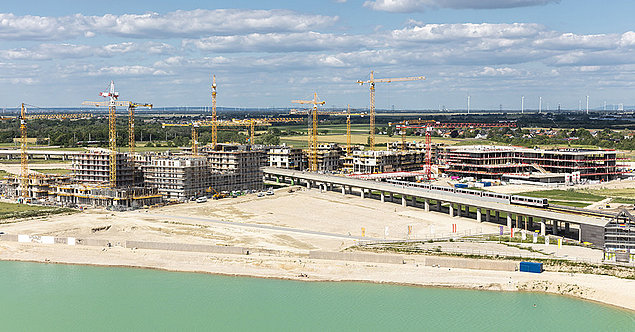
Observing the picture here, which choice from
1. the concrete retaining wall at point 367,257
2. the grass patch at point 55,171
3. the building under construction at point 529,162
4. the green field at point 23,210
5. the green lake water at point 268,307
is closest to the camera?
the green lake water at point 268,307

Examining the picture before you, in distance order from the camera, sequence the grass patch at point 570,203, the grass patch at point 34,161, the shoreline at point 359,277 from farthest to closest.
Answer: the grass patch at point 34,161
the grass patch at point 570,203
the shoreline at point 359,277

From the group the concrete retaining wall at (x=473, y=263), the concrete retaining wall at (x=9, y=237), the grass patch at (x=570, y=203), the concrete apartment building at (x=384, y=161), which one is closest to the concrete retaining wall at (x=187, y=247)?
the concrete retaining wall at (x=9, y=237)

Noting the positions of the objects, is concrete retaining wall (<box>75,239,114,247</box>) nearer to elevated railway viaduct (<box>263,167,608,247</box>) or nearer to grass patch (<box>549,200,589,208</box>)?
elevated railway viaduct (<box>263,167,608,247</box>)

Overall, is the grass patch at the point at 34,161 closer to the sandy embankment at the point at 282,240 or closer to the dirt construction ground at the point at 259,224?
the sandy embankment at the point at 282,240

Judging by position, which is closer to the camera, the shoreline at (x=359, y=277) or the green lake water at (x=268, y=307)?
the green lake water at (x=268, y=307)

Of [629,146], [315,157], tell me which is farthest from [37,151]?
[629,146]

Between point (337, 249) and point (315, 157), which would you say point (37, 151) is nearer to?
point (315, 157)
